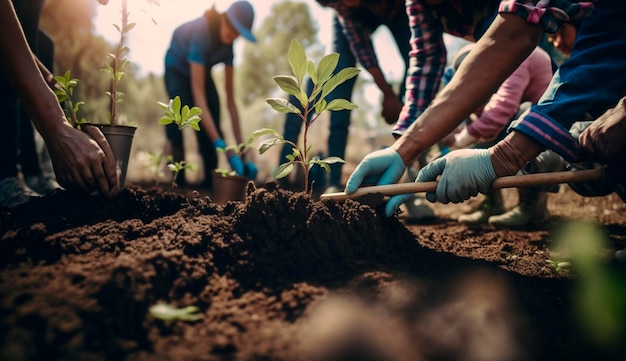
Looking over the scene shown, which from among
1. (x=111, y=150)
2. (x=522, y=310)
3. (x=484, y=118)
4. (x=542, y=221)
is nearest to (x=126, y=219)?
(x=111, y=150)

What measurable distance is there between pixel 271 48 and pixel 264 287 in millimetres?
22940

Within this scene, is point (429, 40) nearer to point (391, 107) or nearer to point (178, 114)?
point (391, 107)

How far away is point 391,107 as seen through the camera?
11.0 feet

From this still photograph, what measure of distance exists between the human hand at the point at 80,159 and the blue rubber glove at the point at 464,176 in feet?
4.59

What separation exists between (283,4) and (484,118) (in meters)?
22.8

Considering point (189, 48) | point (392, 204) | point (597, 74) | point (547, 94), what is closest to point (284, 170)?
point (392, 204)

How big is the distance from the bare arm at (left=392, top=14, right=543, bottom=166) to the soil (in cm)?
41

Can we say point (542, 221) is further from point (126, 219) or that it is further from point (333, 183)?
point (126, 219)

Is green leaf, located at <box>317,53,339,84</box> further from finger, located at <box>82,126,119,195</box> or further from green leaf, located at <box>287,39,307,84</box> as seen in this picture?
finger, located at <box>82,126,119,195</box>

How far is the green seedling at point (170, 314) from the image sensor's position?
85cm

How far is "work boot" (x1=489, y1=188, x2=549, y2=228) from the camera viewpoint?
2566mm

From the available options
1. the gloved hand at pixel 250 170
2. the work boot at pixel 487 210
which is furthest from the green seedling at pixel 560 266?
the gloved hand at pixel 250 170

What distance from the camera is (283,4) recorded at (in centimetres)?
2236

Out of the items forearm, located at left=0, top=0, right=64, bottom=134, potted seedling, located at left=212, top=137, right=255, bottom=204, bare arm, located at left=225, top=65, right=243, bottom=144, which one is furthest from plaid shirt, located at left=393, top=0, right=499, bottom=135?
bare arm, located at left=225, top=65, right=243, bottom=144
